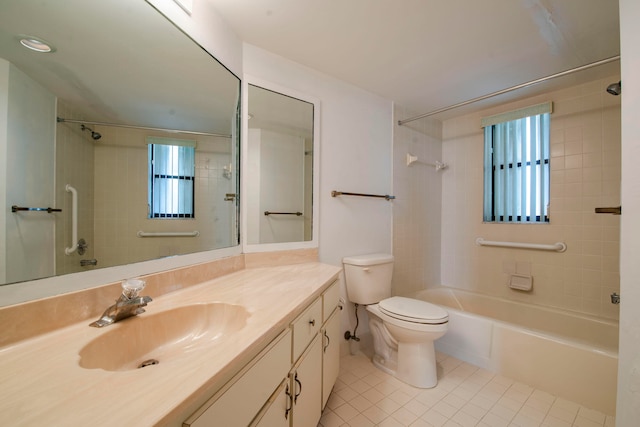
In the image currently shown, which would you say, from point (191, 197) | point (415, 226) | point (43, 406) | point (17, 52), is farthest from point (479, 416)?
point (17, 52)

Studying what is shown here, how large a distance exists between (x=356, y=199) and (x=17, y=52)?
6.08 feet

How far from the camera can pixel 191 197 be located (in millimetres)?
1248

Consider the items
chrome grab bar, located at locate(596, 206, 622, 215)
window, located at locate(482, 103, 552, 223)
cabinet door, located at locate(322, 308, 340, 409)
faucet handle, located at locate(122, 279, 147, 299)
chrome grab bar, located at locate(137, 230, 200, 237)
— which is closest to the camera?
faucet handle, located at locate(122, 279, 147, 299)

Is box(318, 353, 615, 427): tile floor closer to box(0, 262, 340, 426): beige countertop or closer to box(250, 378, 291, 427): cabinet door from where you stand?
box(250, 378, 291, 427): cabinet door

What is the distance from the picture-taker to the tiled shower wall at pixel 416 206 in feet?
7.98

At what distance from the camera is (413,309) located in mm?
1706

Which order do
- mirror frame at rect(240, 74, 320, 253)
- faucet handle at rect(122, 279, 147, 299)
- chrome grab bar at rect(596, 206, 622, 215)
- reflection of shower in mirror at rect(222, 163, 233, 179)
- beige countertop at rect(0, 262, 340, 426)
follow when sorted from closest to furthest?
1. beige countertop at rect(0, 262, 340, 426)
2. faucet handle at rect(122, 279, 147, 299)
3. chrome grab bar at rect(596, 206, 622, 215)
4. reflection of shower in mirror at rect(222, 163, 233, 179)
5. mirror frame at rect(240, 74, 320, 253)

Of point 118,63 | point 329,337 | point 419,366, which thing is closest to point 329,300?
point 329,337

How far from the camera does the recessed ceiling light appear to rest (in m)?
0.68

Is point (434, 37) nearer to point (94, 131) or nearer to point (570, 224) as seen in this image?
point (94, 131)

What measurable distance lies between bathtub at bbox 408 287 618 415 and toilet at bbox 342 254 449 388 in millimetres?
479

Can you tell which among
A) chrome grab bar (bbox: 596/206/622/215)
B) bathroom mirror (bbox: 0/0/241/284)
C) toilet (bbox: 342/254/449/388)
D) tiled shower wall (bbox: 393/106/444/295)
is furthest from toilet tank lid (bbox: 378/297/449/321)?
bathroom mirror (bbox: 0/0/241/284)

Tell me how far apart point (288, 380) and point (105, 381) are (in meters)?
0.58

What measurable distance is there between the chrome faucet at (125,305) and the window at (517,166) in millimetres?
2905
